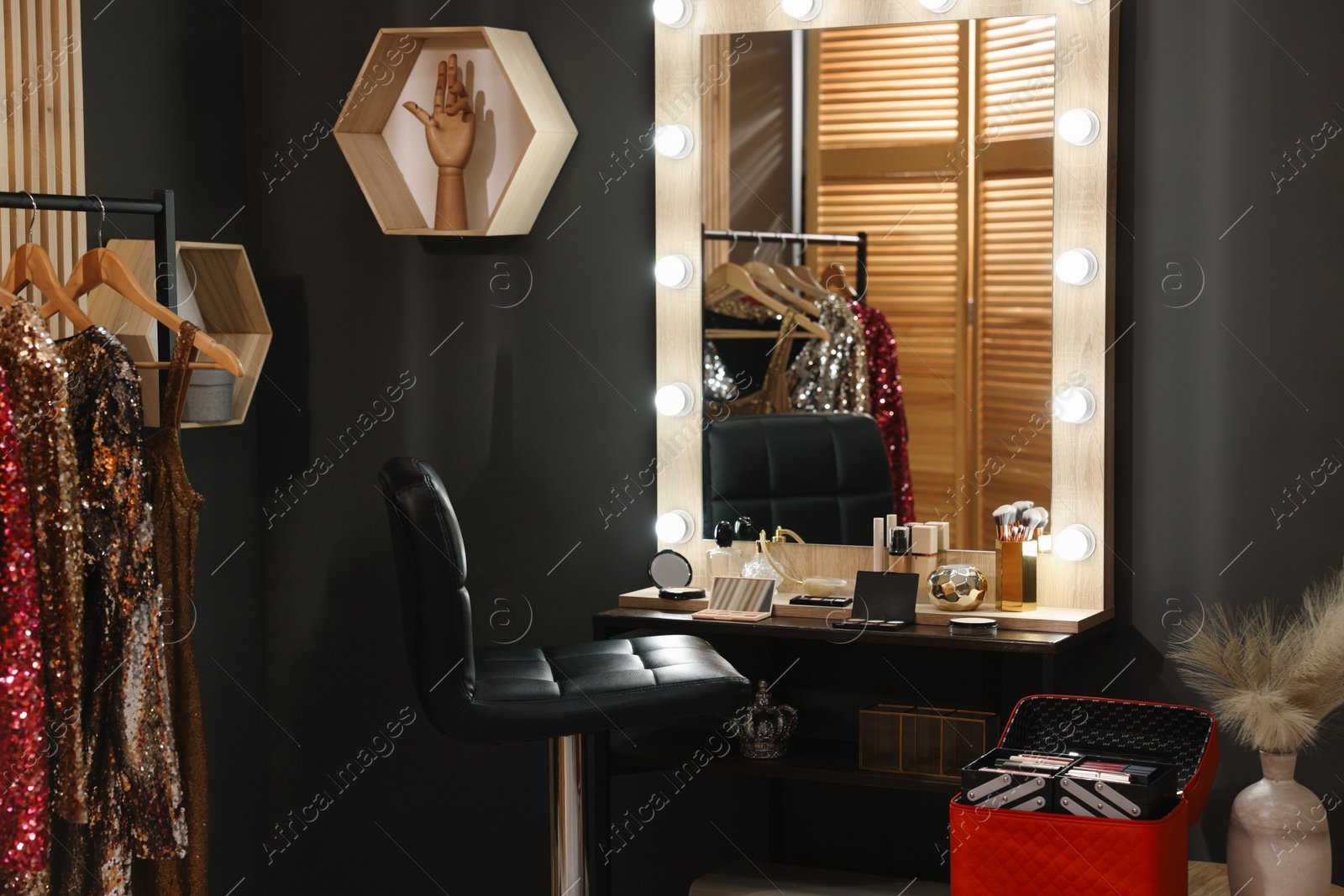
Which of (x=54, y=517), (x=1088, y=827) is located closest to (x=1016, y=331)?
(x=1088, y=827)

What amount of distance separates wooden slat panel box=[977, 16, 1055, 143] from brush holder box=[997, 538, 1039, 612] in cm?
76

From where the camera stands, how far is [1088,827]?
224cm

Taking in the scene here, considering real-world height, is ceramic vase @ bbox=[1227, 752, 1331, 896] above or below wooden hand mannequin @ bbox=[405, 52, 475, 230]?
below

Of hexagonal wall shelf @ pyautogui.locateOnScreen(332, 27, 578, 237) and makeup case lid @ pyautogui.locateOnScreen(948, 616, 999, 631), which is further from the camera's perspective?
hexagonal wall shelf @ pyautogui.locateOnScreen(332, 27, 578, 237)

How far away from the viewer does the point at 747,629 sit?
2680 mm

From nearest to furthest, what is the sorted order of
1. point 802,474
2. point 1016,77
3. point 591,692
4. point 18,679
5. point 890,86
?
point 18,679, point 591,692, point 1016,77, point 890,86, point 802,474

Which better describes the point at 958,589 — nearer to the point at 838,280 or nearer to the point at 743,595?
the point at 743,595

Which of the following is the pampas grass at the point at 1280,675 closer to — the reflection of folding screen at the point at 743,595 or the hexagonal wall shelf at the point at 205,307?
the reflection of folding screen at the point at 743,595

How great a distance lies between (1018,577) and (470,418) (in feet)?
4.01

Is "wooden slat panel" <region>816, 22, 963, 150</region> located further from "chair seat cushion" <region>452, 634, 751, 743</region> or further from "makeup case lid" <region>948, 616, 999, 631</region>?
"chair seat cushion" <region>452, 634, 751, 743</region>

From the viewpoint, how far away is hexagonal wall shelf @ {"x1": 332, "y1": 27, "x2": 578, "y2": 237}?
118 inches

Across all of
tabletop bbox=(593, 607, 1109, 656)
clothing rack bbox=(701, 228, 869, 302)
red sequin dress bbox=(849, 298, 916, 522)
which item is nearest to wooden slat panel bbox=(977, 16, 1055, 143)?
clothing rack bbox=(701, 228, 869, 302)

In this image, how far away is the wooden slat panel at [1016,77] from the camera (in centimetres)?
273

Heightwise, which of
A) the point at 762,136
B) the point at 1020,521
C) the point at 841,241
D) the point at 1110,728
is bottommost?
the point at 1110,728
